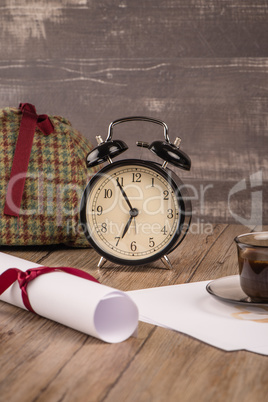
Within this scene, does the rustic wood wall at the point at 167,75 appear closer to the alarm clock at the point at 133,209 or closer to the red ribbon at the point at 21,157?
the red ribbon at the point at 21,157

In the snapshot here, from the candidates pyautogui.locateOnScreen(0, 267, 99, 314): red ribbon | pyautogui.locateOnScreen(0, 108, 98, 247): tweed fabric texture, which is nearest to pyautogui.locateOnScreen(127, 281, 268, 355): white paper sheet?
pyautogui.locateOnScreen(0, 267, 99, 314): red ribbon

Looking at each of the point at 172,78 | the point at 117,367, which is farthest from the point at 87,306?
the point at 172,78

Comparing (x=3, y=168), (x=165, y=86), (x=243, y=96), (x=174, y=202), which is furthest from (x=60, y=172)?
(x=243, y=96)

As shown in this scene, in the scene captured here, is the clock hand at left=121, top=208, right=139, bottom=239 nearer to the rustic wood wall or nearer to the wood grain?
the wood grain

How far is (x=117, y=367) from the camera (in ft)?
2.65

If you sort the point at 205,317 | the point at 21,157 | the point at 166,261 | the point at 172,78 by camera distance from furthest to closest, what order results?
the point at 172,78 → the point at 21,157 → the point at 166,261 → the point at 205,317

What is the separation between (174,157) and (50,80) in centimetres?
84

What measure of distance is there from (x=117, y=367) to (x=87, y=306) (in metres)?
0.11

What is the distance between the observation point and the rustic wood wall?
1797 millimetres

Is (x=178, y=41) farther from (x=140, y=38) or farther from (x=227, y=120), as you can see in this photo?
(x=227, y=120)

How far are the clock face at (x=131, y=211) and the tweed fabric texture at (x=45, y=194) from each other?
0.17 meters

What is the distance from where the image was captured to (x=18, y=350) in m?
0.87

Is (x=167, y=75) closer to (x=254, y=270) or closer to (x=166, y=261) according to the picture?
(x=166, y=261)

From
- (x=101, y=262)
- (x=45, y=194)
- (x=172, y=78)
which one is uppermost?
(x=172, y=78)
